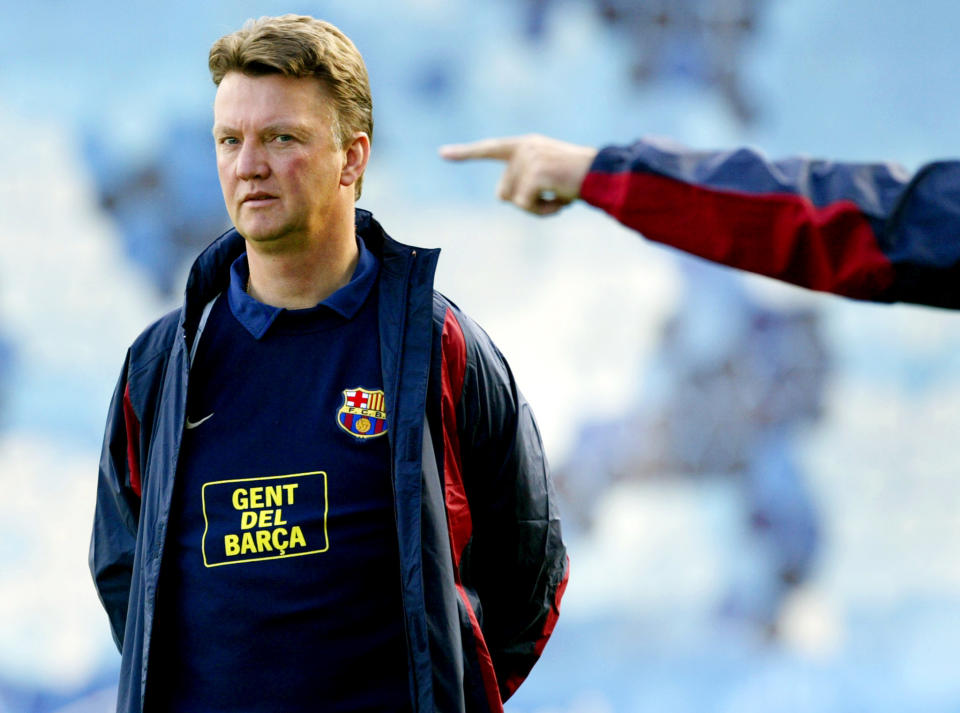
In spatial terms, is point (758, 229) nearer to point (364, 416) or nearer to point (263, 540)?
point (364, 416)

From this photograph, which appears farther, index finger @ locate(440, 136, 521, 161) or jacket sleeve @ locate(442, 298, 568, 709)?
jacket sleeve @ locate(442, 298, 568, 709)

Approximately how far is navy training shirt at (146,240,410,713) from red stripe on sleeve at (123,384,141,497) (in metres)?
0.18

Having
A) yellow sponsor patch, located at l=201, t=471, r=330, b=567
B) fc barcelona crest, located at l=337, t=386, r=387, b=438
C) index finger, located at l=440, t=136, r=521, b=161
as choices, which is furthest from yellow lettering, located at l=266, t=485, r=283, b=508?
index finger, located at l=440, t=136, r=521, b=161

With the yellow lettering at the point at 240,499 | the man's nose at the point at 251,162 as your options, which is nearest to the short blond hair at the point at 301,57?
the man's nose at the point at 251,162

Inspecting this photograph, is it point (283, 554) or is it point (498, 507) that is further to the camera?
point (498, 507)

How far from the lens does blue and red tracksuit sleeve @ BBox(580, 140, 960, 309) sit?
4.21ft

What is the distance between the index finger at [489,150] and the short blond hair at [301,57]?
0.77 meters

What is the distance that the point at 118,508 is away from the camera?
7.61 feet

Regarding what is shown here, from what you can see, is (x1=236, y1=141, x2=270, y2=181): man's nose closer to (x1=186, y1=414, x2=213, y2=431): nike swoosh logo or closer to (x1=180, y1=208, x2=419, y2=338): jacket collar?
(x1=180, y1=208, x2=419, y2=338): jacket collar

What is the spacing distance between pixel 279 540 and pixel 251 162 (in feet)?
2.09

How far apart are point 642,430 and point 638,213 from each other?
2.46 metres

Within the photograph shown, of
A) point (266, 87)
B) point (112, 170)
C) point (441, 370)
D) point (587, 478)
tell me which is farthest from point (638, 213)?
point (112, 170)

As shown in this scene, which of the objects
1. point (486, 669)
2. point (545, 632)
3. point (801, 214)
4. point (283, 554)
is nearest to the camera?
point (801, 214)

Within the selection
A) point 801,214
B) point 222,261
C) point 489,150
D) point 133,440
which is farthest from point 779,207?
point 133,440
